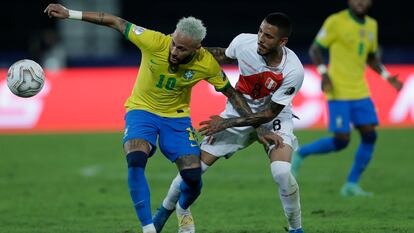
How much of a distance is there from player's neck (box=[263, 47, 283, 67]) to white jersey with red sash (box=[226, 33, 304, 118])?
0.03 metres

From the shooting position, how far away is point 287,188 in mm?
9055

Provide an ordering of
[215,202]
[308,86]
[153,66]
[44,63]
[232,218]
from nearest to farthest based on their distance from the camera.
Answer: [153,66], [232,218], [215,202], [308,86], [44,63]

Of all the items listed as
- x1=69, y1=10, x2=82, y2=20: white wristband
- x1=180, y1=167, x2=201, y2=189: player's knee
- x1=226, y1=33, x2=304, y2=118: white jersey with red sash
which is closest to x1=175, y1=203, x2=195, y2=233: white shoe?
x1=180, y1=167, x2=201, y2=189: player's knee

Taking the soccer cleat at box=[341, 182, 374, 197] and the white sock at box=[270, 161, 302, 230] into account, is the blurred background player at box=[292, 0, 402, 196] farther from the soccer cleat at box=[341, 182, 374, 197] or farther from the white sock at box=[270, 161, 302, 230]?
the white sock at box=[270, 161, 302, 230]

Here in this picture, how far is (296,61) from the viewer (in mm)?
9211

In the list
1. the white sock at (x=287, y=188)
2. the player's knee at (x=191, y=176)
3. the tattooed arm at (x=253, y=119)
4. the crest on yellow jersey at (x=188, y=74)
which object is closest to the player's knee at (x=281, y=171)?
the white sock at (x=287, y=188)

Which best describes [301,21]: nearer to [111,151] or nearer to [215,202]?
[111,151]

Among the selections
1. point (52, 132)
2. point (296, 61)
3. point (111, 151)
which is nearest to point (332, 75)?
point (296, 61)

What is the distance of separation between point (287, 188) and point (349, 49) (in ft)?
13.7

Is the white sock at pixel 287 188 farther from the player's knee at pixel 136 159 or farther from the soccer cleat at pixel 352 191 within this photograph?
the soccer cleat at pixel 352 191

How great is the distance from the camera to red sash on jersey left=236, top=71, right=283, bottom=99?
9227 millimetres

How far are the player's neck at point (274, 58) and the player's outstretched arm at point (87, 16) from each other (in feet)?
4.55

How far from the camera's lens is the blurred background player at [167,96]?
8828mm

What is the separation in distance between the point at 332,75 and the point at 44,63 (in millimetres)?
12667
